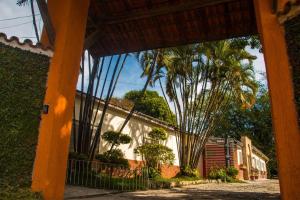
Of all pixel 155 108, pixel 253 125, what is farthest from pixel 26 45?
pixel 253 125

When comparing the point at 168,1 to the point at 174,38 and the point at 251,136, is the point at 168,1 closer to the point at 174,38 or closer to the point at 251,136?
the point at 174,38

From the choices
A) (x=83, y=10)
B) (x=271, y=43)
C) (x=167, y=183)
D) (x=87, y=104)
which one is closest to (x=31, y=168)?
(x=83, y=10)

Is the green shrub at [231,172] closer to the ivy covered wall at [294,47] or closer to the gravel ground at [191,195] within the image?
the gravel ground at [191,195]

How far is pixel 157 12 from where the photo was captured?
886cm

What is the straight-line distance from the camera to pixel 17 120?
5902mm

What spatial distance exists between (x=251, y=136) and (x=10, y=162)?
1821 inches

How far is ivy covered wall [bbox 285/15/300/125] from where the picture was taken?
4888 mm

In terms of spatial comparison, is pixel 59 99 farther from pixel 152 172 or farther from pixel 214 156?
pixel 214 156

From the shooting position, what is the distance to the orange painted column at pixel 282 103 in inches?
181

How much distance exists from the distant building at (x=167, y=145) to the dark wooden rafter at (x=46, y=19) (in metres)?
8.30

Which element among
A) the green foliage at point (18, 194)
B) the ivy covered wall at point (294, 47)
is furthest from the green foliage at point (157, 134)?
the ivy covered wall at point (294, 47)

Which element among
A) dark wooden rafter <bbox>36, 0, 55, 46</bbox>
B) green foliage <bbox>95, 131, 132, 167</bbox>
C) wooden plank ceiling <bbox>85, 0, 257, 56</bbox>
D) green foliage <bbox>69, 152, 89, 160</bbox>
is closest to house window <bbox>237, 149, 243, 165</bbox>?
green foliage <bbox>95, 131, 132, 167</bbox>

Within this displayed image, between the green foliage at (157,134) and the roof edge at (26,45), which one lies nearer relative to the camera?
the roof edge at (26,45)

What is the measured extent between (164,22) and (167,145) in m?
15.1
